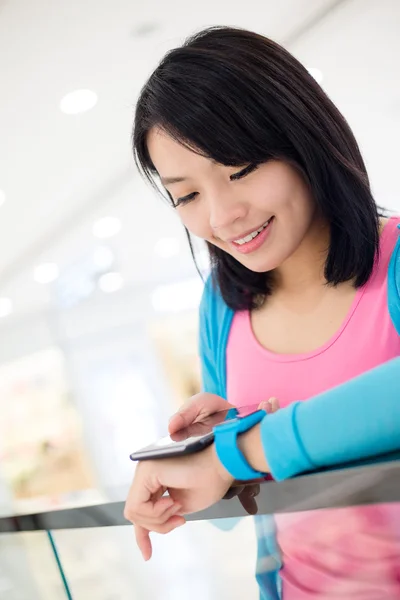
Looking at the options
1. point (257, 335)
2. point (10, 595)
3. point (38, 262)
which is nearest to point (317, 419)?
point (257, 335)

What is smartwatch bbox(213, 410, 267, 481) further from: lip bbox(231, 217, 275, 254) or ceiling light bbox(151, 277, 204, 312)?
ceiling light bbox(151, 277, 204, 312)

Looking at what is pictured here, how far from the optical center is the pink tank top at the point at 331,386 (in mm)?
460

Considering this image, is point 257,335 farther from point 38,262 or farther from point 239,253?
point 38,262

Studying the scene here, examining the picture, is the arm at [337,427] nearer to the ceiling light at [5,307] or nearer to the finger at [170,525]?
the finger at [170,525]

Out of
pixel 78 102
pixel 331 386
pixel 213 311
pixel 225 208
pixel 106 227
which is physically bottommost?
pixel 331 386

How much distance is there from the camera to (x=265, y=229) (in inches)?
34.0

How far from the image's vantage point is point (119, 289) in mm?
5105

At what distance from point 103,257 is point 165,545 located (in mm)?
4174

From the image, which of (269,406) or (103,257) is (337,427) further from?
(103,257)

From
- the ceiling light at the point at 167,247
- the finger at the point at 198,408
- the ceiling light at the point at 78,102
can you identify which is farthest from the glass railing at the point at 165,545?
the ceiling light at the point at 167,247

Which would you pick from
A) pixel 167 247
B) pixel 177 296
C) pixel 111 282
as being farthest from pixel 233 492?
pixel 177 296

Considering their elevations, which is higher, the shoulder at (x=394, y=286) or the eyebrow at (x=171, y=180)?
the eyebrow at (x=171, y=180)

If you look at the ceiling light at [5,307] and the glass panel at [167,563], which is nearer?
the glass panel at [167,563]

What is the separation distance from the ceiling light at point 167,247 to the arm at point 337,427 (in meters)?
4.25
